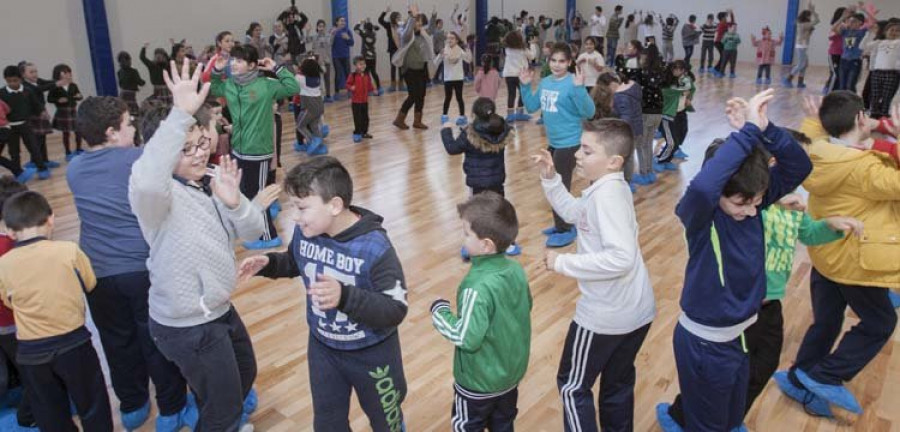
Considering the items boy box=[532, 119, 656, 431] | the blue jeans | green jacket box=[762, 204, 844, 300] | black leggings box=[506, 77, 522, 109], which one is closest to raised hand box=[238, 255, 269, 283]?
boy box=[532, 119, 656, 431]

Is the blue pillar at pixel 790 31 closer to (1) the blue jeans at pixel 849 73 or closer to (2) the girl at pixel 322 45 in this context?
(1) the blue jeans at pixel 849 73

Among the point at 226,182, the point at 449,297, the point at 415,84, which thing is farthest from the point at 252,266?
the point at 415,84

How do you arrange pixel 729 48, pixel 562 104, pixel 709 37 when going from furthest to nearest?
1. pixel 709 37
2. pixel 729 48
3. pixel 562 104

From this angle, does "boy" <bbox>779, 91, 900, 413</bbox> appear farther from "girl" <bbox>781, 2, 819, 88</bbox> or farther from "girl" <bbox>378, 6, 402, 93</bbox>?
"girl" <bbox>781, 2, 819, 88</bbox>

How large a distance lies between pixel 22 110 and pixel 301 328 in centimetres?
544


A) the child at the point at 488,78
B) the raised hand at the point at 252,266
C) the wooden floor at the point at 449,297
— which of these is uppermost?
the child at the point at 488,78

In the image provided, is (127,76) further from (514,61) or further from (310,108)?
(514,61)

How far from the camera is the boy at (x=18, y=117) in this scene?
7254mm

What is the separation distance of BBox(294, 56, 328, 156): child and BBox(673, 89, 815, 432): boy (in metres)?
6.51

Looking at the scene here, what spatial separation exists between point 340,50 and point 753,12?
12.7m

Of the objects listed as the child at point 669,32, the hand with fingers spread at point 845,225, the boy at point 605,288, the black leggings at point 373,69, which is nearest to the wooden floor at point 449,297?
the boy at point 605,288

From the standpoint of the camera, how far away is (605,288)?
7.64ft

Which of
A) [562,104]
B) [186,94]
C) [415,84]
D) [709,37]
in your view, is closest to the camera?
[186,94]

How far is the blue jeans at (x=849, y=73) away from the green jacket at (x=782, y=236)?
11.2 metres
